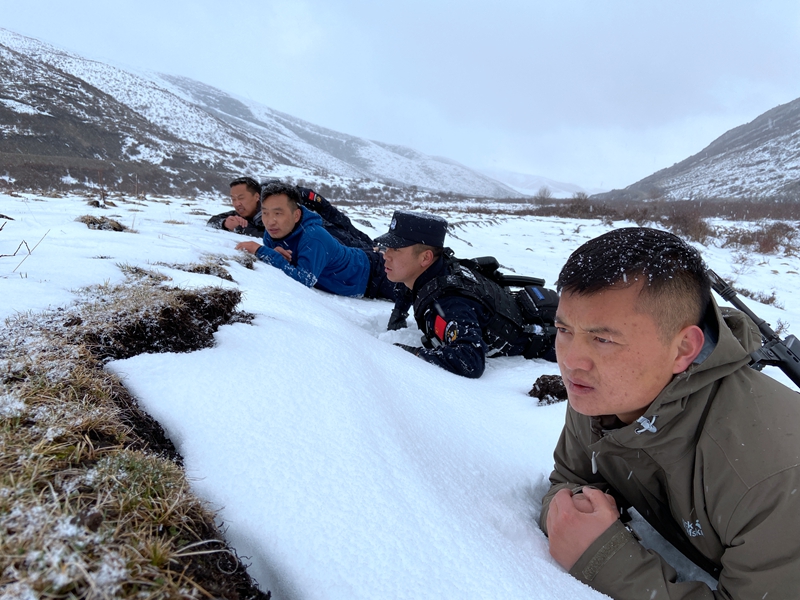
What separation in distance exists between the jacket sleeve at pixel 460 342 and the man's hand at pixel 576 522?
1.49 meters

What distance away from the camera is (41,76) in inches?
1350

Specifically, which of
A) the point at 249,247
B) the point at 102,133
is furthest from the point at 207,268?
the point at 102,133

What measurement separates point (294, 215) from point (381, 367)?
10.4 ft

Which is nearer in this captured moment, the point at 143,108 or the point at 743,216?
the point at 743,216

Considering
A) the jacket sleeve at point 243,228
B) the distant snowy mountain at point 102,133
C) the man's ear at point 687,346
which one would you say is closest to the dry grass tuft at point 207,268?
the man's ear at point 687,346

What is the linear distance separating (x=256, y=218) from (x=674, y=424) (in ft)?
20.6

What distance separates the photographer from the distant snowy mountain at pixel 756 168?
4022cm

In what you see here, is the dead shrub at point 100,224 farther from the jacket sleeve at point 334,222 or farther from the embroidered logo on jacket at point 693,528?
the embroidered logo on jacket at point 693,528

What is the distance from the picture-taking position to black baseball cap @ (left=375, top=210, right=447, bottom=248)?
316cm

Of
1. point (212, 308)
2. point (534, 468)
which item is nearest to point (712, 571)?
point (534, 468)

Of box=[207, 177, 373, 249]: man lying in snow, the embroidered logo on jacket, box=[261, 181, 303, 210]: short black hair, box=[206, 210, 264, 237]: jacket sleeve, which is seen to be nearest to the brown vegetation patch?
the embroidered logo on jacket

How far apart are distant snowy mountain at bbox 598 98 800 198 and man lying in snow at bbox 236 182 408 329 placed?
156ft

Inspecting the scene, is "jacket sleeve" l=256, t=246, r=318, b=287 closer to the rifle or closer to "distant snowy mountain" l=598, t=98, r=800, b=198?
the rifle

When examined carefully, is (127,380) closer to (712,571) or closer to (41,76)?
(712,571)
